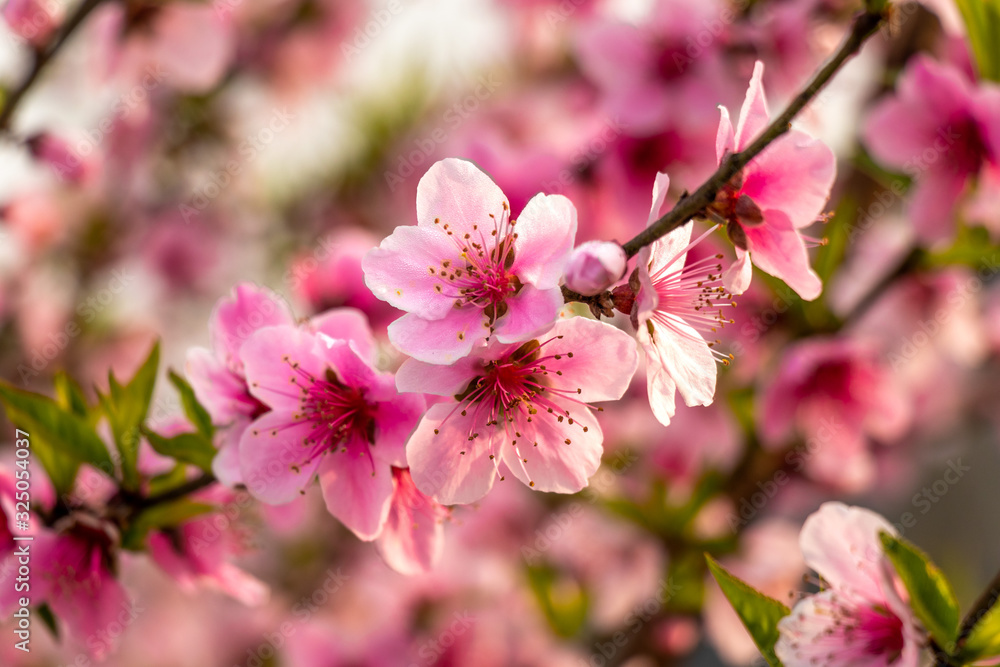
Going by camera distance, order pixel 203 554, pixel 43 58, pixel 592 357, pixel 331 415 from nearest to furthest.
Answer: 1. pixel 592 357
2. pixel 331 415
3. pixel 203 554
4. pixel 43 58

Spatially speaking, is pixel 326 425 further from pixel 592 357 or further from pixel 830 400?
pixel 830 400

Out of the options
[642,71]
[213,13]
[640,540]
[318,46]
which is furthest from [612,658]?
[318,46]

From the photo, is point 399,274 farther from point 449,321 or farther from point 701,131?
point 701,131

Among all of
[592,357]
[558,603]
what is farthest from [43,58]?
[558,603]

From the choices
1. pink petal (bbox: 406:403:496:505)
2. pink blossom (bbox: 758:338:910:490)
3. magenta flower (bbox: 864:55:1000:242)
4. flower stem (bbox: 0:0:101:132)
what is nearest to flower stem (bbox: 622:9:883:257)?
pink petal (bbox: 406:403:496:505)

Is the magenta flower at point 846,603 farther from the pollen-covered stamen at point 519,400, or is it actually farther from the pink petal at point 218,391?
the pink petal at point 218,391

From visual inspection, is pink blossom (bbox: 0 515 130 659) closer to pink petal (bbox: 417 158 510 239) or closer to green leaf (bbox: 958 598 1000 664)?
pink petal (bbox: 417 158 510 239)
